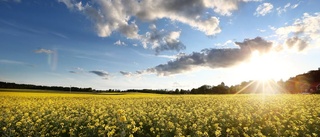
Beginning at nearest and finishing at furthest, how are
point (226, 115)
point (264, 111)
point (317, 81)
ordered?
point (226, 115), point (264, 111), point (317, 81)

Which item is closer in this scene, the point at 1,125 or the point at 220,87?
the point at 1,125

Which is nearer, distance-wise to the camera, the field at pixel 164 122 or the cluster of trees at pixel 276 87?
the field at pixel 164 122

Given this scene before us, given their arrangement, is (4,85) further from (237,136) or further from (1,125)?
(237,136)

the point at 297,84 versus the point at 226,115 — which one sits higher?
the point at 297,84

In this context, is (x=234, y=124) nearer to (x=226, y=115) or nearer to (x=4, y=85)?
(x=226, y=115)

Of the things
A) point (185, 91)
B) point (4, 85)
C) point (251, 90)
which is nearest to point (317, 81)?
point (251, 90)

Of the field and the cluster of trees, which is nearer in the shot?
the field

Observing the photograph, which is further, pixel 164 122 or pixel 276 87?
pixel 276 87

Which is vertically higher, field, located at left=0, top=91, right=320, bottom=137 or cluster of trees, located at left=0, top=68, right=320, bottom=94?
cluster of trees, located at left=0, top=68, right=320, bottom=94

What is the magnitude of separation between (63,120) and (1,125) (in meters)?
3.98

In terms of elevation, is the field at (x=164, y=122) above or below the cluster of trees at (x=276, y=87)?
below

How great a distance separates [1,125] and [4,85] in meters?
140

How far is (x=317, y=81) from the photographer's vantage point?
95938mm

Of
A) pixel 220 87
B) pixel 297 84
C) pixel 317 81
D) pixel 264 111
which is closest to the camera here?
pixel 264 111
